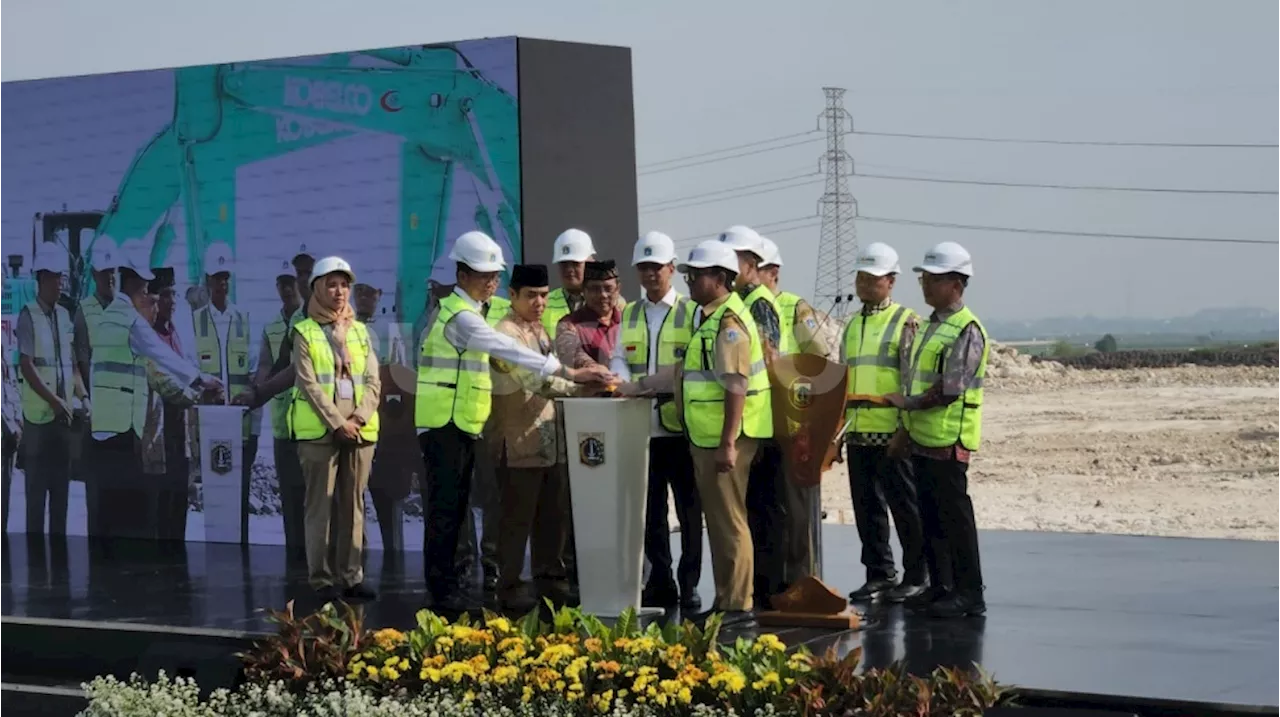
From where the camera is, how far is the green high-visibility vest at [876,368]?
802cm

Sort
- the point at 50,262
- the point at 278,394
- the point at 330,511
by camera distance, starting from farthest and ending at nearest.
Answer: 1. the point at 50,262
2. the point at 278,394
3. the point at 330,511

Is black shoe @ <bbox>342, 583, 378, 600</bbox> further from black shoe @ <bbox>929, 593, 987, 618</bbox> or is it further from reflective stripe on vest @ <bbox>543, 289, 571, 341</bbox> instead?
black shoe @ <bbox>929, 593, 987, 618</bbox>

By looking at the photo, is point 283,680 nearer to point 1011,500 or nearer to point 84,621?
point 84,621

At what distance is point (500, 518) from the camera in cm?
780

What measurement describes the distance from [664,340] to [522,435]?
724 millimetres

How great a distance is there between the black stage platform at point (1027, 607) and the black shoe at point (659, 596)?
222mm

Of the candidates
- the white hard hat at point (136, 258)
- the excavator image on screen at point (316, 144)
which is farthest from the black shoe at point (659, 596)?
the white hard hat at point (136, 258)

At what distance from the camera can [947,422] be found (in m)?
7.52

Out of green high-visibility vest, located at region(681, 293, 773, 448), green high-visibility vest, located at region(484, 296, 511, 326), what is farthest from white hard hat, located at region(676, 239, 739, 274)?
green high-visibility vest, located at region(484, 296, 511, 326)

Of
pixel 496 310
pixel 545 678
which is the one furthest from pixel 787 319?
pixel 545 678

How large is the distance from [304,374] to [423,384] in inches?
26.3

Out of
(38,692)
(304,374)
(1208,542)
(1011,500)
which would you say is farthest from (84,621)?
(1011,500)

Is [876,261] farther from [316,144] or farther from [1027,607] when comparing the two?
[316,144]

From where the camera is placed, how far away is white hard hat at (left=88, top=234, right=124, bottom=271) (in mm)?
10688
